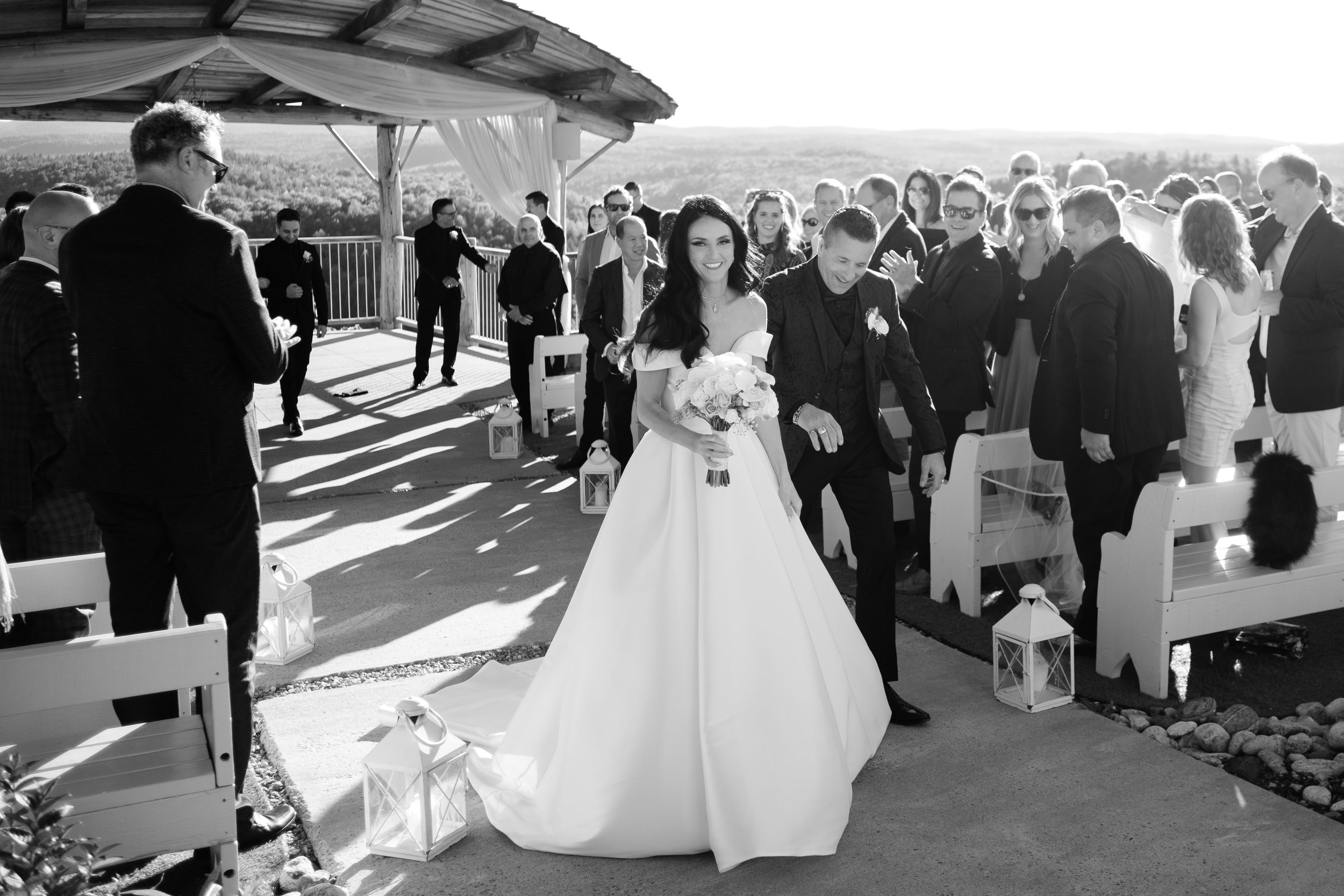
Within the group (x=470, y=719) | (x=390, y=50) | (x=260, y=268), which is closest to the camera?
(x=470, y=719)

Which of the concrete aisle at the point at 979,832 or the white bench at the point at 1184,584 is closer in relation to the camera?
the concrete aisle at the point at 979,832

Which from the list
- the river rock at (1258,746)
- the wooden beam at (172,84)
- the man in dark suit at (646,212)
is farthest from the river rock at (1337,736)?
the wooden beam at (172,84)

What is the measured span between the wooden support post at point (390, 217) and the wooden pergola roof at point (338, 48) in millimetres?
803

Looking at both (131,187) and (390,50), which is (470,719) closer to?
(131,187)

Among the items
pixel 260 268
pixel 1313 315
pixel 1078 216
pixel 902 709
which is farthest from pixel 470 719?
pixel 260 268

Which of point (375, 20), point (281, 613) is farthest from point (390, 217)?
point (281, 613)

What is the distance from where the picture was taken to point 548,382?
420 inches

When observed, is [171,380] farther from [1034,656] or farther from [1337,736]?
[1337,736]

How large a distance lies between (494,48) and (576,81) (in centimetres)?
161

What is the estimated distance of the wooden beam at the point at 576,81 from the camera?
1297 centimetres

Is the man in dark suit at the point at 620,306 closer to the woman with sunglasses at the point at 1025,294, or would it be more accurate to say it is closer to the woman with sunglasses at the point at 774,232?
the woman with sunglasses at the point at 774,232

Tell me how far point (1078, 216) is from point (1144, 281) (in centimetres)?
41

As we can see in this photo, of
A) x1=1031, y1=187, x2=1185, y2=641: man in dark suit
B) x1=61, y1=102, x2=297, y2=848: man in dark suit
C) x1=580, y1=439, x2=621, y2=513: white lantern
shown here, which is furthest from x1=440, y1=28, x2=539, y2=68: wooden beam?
x1=61, y1=102, x2=297, y2=848: man in dark suit

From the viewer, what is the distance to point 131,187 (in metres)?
3.33
